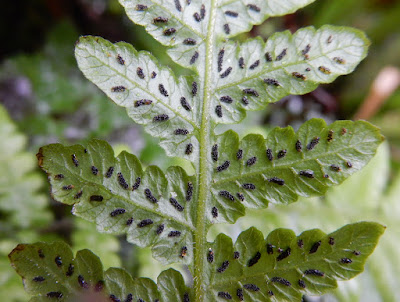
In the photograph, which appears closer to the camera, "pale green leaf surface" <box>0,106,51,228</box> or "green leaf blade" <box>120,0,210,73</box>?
"green leaf blade" <box>120,0,210,73</box>

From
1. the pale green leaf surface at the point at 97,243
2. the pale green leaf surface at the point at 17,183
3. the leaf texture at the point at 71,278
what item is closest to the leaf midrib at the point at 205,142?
the leaf texture at the point at 71,278

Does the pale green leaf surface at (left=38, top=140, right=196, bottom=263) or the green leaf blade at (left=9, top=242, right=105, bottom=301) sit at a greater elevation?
the pale green leaf surface at (left=38, top=140, right=196, bottom=263)

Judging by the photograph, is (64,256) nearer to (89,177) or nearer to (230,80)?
(89,177)

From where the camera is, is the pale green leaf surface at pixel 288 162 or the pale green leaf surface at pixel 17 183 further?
the pale green leaf surface at pixel 17 183

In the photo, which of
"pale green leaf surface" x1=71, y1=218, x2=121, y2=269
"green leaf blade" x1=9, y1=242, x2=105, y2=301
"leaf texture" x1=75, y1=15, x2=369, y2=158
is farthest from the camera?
"pale green leaf surface" x1=71, y1=218, x2=121, y2=269

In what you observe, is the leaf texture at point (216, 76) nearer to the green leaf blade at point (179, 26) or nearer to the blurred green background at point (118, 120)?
the green leaf blade at point (179, 26)

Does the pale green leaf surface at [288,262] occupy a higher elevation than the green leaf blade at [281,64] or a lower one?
lower

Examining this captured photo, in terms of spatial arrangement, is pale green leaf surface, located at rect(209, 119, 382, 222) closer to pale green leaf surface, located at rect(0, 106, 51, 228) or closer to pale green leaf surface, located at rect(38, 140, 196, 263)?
pale green leaf surface, located at rect(38, 140, 196, 263)

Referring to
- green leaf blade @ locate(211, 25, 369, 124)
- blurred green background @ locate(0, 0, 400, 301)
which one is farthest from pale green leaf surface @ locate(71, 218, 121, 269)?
green leaf blade @ locate(211, 25, 369, 124)
